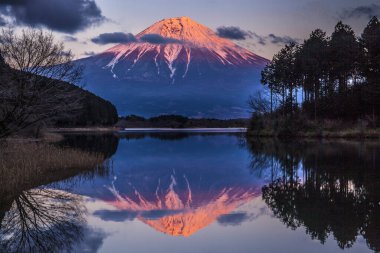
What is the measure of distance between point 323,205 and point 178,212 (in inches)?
153

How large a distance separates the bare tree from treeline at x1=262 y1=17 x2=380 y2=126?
45.5 m

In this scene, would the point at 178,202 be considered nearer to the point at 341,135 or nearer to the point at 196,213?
the point at 196,213

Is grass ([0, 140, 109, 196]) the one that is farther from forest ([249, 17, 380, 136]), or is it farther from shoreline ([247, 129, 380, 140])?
forest ([249, 17, 380, 136])

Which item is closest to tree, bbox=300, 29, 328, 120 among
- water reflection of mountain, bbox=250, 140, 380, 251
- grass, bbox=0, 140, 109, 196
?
water reflection of mountain, bbox=250, 140, 380, 251

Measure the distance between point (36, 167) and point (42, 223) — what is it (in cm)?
847

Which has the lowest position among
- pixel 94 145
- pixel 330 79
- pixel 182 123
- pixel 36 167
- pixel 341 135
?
pixel 94 145

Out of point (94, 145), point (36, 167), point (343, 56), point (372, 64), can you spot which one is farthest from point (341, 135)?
point (36, 167)

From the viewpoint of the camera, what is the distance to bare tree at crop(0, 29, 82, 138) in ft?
56.0

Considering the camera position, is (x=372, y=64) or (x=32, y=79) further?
(x=372, y=64)

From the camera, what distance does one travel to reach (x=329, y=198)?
14109mm

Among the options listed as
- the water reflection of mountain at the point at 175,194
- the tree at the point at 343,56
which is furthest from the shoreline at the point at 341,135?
the water reflection of mountain at the point at 175,194

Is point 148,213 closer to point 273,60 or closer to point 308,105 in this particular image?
point 308,105

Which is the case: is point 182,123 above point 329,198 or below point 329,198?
above

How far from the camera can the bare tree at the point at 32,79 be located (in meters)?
17.1
